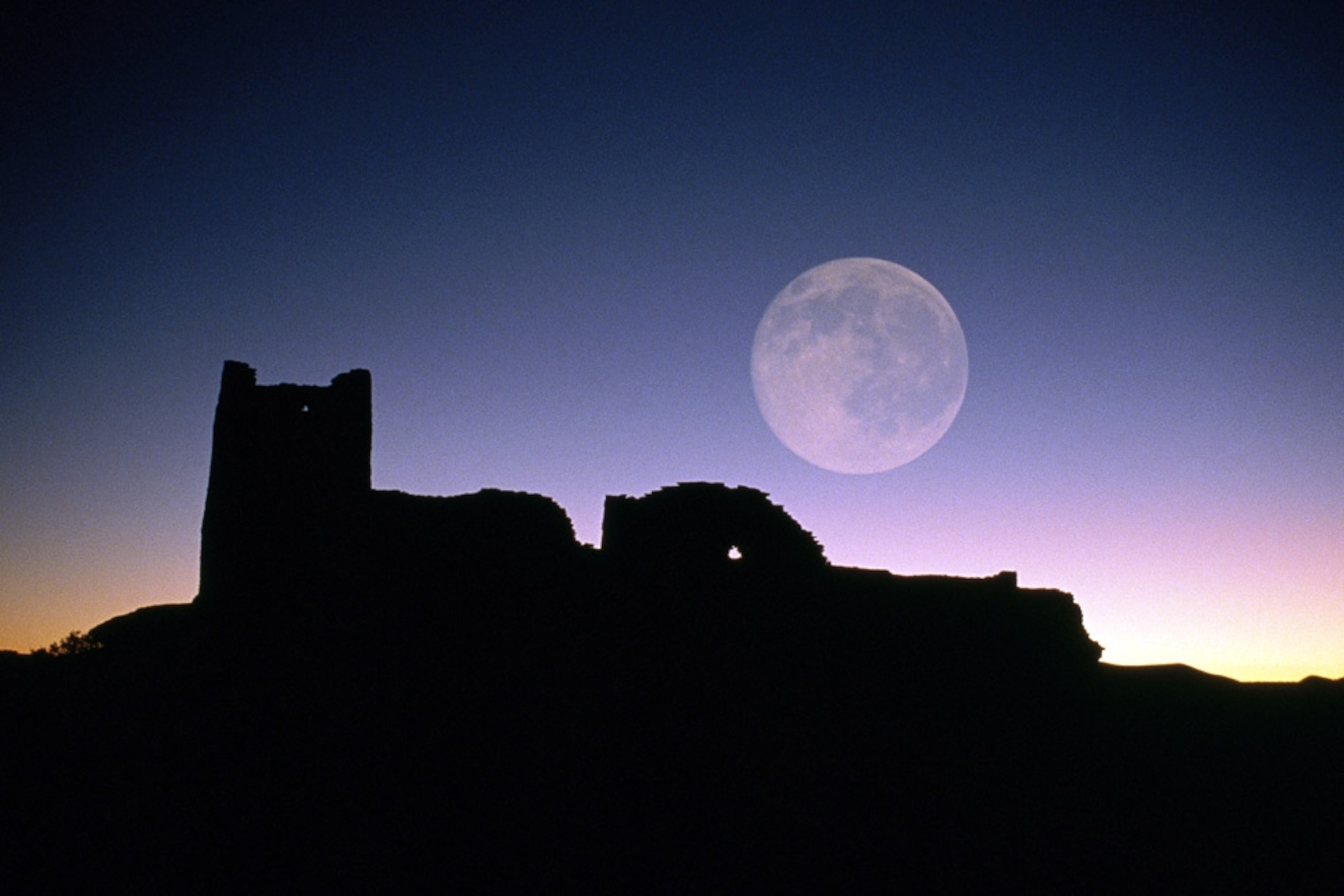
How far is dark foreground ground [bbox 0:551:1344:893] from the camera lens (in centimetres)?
1377

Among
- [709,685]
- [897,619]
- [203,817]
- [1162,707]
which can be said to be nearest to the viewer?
[203,817]

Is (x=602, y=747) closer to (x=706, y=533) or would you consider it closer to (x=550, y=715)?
(x=550, y=715)

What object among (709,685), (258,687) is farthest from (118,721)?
(709,685)

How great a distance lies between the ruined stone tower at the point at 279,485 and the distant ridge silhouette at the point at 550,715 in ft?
0.23

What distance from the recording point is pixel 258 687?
1584 centimetres

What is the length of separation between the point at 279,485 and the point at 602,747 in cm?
1003

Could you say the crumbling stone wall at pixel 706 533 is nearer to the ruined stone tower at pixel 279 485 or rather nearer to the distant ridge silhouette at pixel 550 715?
the distant ridge silhouette at pixel 550 715

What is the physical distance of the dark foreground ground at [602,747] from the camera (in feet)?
45.2

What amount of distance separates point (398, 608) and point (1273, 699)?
38.7 meters

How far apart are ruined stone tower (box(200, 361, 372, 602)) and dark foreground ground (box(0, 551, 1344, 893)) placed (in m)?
0.88

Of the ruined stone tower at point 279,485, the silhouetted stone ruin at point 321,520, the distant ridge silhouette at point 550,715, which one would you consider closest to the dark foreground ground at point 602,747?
the distant ridge silhouette at point 550,715

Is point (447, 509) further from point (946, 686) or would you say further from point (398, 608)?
point (946, 686)

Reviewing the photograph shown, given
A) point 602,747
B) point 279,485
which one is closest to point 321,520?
point 279,485

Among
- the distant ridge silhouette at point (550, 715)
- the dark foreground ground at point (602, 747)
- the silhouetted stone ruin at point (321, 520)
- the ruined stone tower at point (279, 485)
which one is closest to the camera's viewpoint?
the dark foreground ground at point (602, 747)
